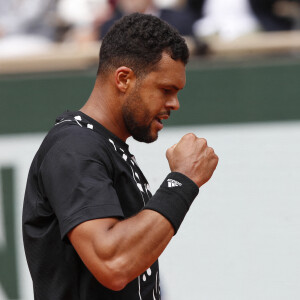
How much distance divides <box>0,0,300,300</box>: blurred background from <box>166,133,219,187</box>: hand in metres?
1.91

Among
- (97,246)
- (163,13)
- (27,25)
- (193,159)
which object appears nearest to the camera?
(97,246)

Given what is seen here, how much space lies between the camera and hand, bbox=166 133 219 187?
1748 mm

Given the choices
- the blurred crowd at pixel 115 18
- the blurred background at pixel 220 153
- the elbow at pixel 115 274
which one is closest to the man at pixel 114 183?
the elbow at pixel 115 274

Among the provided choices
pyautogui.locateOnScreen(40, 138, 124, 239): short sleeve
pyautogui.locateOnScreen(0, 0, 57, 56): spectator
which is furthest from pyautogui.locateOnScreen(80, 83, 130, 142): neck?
pyautogui.locateOnScreen(0, 0, 57, 56): spectator

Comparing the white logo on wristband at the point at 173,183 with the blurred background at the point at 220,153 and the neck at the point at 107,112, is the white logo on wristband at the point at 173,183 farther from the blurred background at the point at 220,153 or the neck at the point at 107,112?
the blurred background at the point at 220,153

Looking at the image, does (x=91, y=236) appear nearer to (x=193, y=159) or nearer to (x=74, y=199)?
(x=74, y=199)

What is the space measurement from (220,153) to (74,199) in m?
2.29

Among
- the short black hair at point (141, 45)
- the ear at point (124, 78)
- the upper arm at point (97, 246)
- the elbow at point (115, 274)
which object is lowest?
the elbow at point (115, 274)

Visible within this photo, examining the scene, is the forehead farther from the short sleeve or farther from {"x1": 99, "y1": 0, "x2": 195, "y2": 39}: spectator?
{"x1": 99, "y1": 0, "x2": 195, "y2": 39}: spectator

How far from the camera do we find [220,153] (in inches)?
150

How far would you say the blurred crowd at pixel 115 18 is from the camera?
4.18m

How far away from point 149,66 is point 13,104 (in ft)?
7.57

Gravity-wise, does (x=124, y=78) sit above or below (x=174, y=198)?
above

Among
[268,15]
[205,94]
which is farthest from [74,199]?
[268,15]
